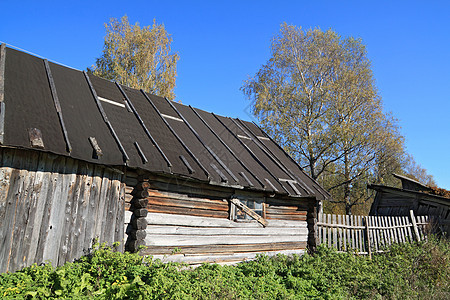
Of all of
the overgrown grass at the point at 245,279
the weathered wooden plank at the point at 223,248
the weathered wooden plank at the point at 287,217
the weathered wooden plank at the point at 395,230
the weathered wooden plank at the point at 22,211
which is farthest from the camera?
the weathered wooden plank at the point at 395,230

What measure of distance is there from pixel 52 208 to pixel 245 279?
4385 mm

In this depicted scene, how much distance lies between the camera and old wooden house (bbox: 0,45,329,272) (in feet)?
19.5

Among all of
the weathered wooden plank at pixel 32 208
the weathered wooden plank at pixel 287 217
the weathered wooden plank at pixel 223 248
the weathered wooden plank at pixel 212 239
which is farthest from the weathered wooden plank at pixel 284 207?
the weathered wooden plank at pixel 32 208

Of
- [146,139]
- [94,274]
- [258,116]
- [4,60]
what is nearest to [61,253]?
[94,274]

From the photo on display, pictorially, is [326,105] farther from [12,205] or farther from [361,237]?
[12,205]

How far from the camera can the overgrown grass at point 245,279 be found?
5324 mm

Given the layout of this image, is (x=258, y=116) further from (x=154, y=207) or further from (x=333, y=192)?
(x=154, y=207)

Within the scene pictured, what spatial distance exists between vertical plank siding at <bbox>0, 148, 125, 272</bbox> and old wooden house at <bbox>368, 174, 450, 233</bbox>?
1503 cm

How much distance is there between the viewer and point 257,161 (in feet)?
39.3

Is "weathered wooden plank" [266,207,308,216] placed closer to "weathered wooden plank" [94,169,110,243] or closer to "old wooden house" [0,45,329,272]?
"old wooden house" [0,45,329,272]

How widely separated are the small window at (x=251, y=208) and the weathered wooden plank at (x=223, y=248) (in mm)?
839

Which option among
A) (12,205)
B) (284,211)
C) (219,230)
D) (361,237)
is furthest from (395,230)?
(12,205)

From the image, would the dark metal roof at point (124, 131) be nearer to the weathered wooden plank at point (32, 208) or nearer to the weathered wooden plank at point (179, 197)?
the weathered wooden plank at point (32, 208)

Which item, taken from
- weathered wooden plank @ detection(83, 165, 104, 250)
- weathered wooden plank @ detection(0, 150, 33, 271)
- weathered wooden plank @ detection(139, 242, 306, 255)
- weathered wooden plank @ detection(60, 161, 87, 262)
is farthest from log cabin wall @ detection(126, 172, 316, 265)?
weathered wooden plank @ detection(0, 150, 33, 271)
